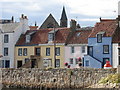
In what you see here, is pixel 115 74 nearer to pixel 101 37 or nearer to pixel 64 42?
pixel 101 37

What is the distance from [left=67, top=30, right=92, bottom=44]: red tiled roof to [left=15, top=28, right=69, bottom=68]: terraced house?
3.16 feet

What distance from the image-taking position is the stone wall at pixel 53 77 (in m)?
40.9

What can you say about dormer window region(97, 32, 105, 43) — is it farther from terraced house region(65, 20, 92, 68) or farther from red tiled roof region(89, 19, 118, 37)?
terraced house region(65, 20, 92, 68)

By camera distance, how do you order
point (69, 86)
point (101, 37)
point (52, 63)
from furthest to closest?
point (52, 63) < point (101, 37) < point (69, 86)

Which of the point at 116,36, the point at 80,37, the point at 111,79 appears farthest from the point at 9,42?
the point at 111,79

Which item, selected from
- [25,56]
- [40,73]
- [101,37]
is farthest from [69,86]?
[25,56]

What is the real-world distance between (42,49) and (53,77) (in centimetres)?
1310

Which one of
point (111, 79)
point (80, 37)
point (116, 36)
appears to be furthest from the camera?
point (80, 37)

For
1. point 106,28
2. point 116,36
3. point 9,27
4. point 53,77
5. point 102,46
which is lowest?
point 53,77

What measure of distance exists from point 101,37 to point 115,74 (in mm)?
13580

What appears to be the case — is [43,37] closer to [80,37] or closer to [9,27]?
[9,27]

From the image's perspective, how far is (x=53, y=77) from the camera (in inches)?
1718

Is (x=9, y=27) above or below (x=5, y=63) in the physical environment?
above

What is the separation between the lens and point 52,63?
55.3 m
